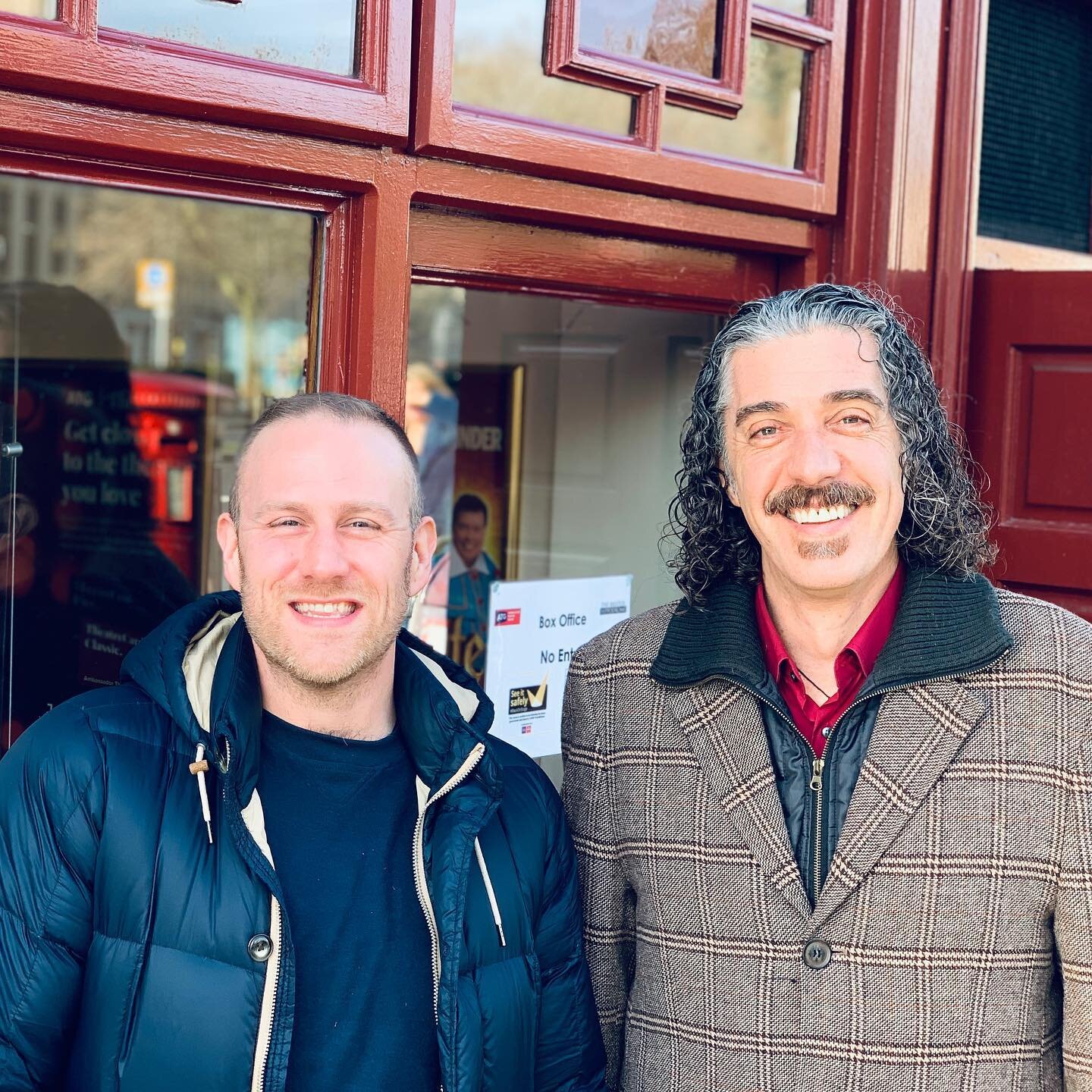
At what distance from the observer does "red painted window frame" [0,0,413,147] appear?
1.98 meters

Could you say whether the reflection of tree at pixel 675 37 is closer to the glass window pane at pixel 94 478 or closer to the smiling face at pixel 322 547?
the glass window pane at pixel 94 478

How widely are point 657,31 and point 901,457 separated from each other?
1113 millimetres

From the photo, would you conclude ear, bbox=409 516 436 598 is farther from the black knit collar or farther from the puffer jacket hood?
the black knit collar

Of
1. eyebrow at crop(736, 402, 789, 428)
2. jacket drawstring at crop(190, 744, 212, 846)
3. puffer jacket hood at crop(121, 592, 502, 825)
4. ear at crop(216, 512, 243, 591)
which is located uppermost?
eyebrow at crop(736, 402, 789, 428)

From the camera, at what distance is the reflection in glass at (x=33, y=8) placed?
1.97 m

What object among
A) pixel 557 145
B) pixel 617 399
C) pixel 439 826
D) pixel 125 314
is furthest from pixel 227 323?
pixel 439 826

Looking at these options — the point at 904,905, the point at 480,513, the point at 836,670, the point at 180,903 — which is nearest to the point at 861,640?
the point at 836,670

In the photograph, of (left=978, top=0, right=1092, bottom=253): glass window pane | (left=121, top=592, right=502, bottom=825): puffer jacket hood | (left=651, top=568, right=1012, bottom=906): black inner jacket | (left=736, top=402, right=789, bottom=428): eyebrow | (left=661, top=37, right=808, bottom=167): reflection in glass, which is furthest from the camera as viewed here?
(left=978, top=0, right=1092, bottom=253): glass window pane

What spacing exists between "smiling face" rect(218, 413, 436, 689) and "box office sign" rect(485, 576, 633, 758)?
1.11 metres

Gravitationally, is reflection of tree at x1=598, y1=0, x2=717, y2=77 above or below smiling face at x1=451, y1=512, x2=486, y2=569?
above

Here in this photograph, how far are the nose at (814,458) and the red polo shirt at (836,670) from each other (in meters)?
0.23

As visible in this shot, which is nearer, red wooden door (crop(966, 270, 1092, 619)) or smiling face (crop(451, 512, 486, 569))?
red wooden door (crop(966, 270, 1092, 619))

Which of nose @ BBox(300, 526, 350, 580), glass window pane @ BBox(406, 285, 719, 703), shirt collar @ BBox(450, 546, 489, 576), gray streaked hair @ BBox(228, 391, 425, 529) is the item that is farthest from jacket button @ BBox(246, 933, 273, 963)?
shirt collar @ BBox(450, 546, 489, 576)

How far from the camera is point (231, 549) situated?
1.97 metres
